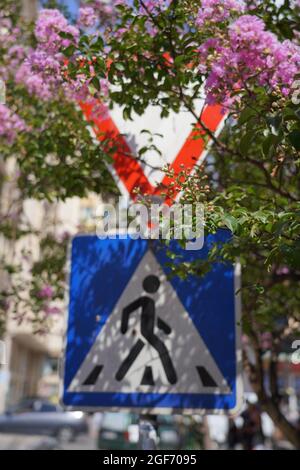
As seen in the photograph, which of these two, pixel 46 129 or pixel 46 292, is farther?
pixel 46 292

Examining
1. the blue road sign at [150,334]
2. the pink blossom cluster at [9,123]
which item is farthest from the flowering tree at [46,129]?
the blue road sign at [150,334]

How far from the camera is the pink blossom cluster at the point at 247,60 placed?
238cm

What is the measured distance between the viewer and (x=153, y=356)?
2252mm

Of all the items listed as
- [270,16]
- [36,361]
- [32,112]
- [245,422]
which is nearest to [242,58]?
[270,16]

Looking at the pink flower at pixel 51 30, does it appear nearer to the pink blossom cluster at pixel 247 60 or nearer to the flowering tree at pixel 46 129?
the flowering tree at pixel 46 129

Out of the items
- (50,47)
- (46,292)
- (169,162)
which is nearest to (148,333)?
(169,162)

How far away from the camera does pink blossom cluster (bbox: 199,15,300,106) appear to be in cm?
238

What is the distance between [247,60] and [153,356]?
4.15 feet

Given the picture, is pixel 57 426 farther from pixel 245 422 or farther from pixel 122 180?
pixel 122 180

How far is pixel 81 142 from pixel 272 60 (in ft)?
4.55
